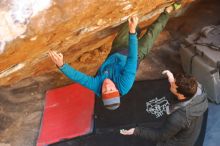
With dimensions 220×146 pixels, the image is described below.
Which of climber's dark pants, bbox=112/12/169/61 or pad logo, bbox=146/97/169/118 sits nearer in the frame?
climber's dark pants, bbox=112/12/169/61

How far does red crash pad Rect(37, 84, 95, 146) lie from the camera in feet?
14.8

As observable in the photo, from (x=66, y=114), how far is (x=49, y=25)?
1869 mm

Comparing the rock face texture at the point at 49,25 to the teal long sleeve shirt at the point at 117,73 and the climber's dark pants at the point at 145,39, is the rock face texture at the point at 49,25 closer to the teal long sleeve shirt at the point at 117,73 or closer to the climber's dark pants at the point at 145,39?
the climber's dark pants at the point at 145,39

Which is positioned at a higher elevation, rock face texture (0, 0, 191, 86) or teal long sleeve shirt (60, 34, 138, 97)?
rock face texture (0, 0, 191, 86)

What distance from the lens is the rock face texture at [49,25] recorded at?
2920 millimetres

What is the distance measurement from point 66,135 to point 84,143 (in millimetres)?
248

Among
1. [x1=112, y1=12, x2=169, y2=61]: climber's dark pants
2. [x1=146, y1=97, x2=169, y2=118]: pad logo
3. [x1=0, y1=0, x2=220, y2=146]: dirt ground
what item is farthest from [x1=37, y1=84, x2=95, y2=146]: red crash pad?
[x1=112, y1=12, x2=169, y2=61]: climber's dark pants

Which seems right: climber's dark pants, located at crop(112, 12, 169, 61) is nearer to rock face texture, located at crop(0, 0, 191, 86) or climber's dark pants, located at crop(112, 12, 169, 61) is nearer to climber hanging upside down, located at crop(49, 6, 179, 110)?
climber hanging upside down, located at crop(49, 6, 179, 110)

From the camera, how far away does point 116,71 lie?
335 cm

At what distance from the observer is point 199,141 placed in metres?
3.91

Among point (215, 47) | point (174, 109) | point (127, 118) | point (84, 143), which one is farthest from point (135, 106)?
point (174, 109)

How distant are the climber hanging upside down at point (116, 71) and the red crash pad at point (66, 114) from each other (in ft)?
4.13

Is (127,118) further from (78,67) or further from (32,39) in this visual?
(32,39)

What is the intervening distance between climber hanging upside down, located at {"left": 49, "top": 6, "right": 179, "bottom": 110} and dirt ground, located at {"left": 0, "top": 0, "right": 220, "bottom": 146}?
1.41m
